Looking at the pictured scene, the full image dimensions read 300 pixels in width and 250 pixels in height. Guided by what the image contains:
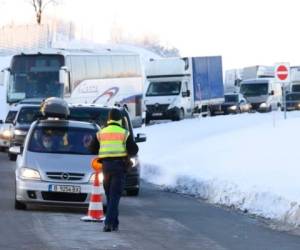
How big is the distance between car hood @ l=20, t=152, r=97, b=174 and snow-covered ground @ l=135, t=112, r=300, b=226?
10.8 ft

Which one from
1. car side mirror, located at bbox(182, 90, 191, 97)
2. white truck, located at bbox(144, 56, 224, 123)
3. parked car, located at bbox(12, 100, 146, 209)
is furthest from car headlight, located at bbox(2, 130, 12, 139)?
car side mirror, located at bbox(182, 90, 191, 97)

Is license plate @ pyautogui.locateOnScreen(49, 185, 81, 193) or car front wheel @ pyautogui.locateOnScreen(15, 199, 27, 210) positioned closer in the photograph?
license plate @ pyautogui.locateOnScreen(49, 185, 81, 193)

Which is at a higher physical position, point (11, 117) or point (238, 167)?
point (11, 117)

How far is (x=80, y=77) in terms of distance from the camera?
136 feet

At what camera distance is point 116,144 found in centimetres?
1307

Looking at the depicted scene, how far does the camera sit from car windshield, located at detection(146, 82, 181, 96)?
48.3m

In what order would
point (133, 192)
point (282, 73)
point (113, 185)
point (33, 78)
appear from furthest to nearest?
point (33, 78)
point (282, 73)
point (133, 192)
point (113, 185)

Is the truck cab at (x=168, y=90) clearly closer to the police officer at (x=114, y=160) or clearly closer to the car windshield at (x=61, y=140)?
the car windshield at (x=61, y=140)

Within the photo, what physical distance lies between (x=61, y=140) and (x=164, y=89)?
3267 centimetres

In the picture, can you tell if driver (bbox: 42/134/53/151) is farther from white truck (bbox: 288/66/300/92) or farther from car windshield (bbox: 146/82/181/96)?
white truck (bbox: 288/66/300/92)

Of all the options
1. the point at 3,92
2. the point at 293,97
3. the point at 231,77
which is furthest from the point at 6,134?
the point at 231,77

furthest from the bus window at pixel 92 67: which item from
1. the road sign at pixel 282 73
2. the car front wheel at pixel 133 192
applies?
the car front wheel at pixel 133 192

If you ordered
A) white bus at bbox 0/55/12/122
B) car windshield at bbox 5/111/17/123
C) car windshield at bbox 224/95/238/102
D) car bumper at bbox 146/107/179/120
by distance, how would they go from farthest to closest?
white bus at bbox 0/55/12/122
car windshield at bbox 224/95/238/102
car bumper at bbox 146/107/179/120
car windshield at bbox 5/111/17/123

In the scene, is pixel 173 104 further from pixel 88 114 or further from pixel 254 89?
pixel 88 114
